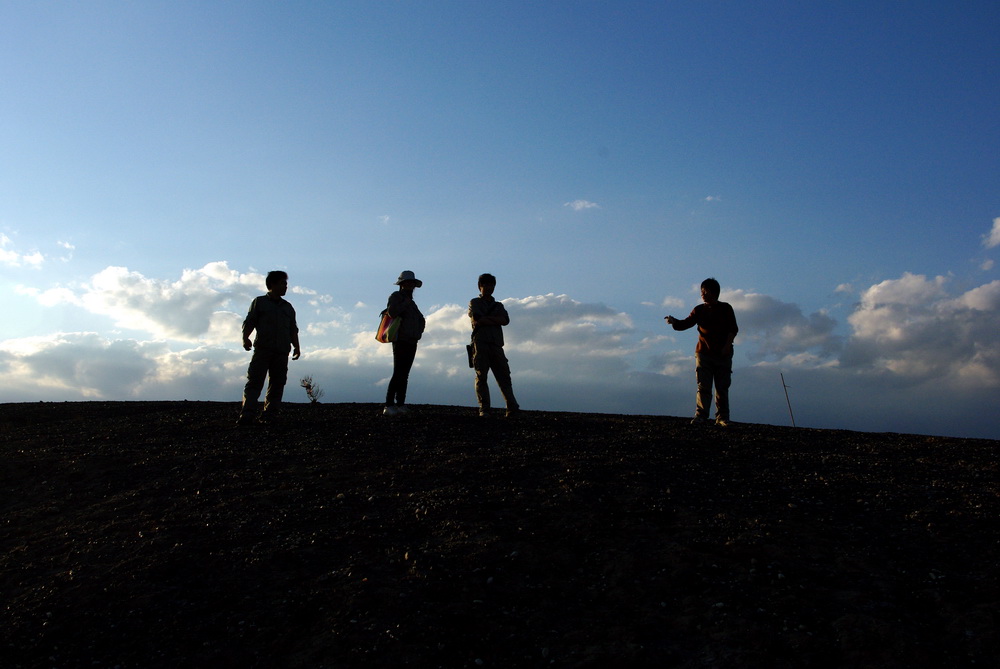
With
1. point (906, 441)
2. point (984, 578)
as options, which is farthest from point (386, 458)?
point (906, 441)

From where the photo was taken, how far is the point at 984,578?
576 centimetres

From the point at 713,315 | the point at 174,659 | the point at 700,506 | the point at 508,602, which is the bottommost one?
the point at 174,659

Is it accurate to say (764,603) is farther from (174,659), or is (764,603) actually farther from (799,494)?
(174,659)

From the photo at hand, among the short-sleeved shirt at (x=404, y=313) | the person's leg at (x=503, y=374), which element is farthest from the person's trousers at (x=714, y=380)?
the short-sleeved shirt at (x=404, y=313)

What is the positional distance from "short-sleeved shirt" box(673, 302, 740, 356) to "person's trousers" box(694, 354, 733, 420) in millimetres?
136

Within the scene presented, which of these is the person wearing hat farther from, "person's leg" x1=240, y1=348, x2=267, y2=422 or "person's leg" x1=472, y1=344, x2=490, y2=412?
"person's leg" x1=240, y1=348, x2=267, y2=422

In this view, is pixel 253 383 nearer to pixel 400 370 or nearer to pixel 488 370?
pixel 400 370

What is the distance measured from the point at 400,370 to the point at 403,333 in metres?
0.72

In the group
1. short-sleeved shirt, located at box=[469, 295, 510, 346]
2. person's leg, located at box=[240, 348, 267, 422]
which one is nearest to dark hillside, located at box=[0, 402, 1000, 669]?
person's leg, located at box=[240, 348, 267, 422]

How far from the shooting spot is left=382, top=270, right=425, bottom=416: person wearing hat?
12.4 m

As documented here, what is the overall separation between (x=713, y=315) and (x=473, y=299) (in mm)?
3828

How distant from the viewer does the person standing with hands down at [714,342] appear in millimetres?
11164

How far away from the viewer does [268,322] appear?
1186 cm

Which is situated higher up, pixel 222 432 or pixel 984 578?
pixel 222 432
